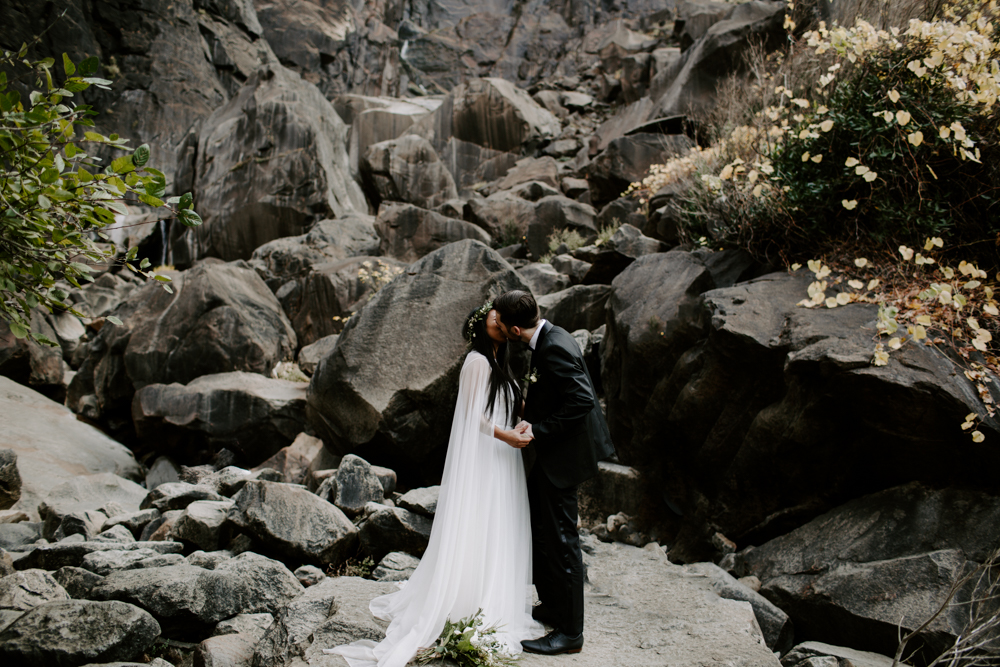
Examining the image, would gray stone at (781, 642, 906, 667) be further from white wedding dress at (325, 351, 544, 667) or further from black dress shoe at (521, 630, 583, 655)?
white wedding dress at (325, 351, 544, 667)

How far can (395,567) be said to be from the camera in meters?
5.03

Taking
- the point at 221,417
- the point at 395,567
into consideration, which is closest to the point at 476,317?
the point at 395,567

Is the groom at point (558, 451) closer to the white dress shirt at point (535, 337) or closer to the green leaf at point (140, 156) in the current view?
the white dress shirt at point (535, 337)

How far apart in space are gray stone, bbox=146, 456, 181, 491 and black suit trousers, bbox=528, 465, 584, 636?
6822 millimetres

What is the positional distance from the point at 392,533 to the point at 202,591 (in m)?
1.60

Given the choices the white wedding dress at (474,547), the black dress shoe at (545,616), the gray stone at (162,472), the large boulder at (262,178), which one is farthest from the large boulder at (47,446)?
the large boulder at (262,178)

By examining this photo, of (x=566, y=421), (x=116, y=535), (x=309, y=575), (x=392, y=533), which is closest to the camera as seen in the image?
(x=566, y=421)

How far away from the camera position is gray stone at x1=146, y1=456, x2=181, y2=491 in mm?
8617

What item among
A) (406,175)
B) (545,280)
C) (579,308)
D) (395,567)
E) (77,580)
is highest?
(406,175)

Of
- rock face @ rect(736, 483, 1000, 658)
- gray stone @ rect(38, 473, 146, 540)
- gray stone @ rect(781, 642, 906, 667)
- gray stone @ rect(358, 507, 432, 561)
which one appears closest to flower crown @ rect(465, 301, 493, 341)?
gray stone @ rect(358, 507, 432, 561)

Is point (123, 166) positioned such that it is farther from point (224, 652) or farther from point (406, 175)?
point (406, 175)

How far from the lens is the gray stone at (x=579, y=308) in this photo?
9844 millimetres

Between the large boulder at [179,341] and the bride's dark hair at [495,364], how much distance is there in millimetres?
7053

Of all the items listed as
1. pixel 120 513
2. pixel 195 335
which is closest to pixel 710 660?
pixel 120 513
